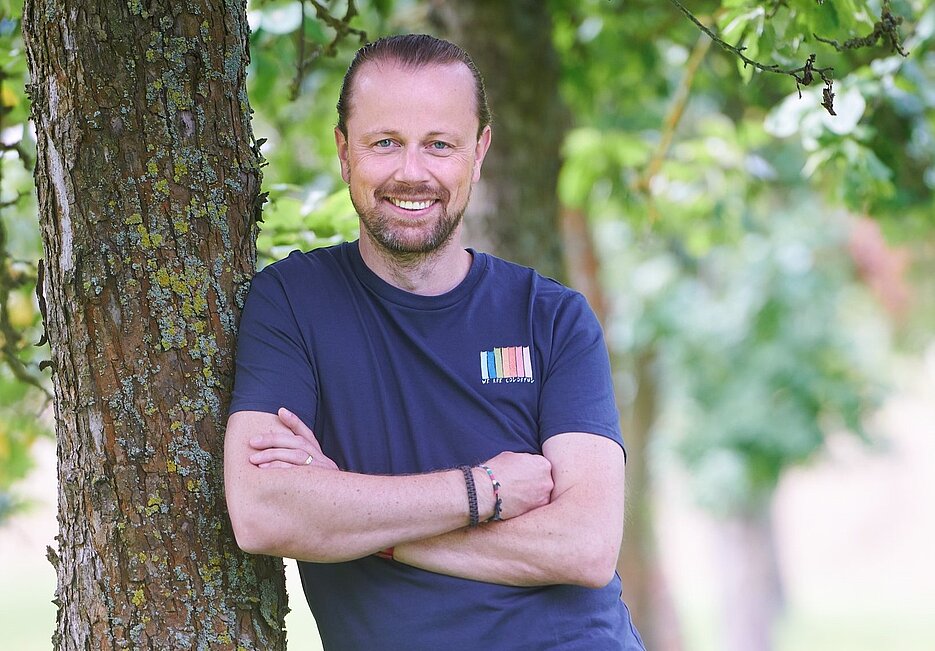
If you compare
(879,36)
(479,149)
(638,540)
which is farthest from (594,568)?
(638,540)

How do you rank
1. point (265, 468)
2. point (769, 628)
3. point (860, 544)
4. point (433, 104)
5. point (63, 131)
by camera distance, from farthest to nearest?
point (860, 544)
point (769, 628)
point (433, 104)
point (63, 131)
point (265, 468)

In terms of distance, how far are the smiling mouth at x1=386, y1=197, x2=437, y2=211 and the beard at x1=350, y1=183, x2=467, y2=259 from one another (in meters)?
0.01

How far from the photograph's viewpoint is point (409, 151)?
8.00 feet

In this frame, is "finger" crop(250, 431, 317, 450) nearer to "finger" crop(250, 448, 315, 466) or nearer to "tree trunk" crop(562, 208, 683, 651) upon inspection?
"finger" crop(250, 448, 315, 466)

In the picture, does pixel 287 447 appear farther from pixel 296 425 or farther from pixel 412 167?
pixel 412 167

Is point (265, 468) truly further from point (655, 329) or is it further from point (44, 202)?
point (655, 329)

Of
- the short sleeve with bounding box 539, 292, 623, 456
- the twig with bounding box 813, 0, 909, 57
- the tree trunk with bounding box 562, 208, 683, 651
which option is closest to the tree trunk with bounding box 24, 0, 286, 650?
the short sleeve with bounding box 539, 292, 623, 456

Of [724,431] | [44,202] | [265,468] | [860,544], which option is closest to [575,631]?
[265,468]

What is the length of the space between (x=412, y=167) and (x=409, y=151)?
0.13ft

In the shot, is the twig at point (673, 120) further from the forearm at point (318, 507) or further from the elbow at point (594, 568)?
the forearm at point (318, 507)

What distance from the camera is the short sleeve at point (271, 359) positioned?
2.23 meters

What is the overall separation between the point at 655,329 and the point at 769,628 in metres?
4.65

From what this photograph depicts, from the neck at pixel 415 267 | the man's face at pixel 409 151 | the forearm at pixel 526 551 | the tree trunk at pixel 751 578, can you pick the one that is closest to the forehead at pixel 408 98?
the man's face at pixel 409 151

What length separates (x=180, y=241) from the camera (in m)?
2.29
